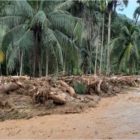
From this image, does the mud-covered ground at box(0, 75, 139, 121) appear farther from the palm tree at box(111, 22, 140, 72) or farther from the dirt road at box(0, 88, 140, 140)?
the palm tree at box(111, 22, 140, 72)

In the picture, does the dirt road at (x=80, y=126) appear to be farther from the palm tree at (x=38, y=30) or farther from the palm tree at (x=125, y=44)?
the palm tree at (x=125, y=44)

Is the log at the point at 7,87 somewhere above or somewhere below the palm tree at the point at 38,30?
below

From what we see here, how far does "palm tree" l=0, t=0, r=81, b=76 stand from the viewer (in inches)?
1128

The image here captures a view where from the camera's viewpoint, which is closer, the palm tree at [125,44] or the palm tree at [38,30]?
the palm tree at [38,30]

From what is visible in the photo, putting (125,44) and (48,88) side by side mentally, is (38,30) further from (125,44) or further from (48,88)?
(125,44)

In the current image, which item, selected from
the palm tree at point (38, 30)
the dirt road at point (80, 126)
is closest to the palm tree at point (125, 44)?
the palm tree at point (38, 30)

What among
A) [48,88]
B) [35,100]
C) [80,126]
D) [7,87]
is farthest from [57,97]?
[80,126]

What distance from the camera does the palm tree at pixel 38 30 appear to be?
28656 mm

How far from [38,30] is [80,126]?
17.1 metres

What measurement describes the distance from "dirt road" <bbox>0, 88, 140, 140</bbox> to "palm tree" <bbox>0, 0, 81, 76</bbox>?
485 inches

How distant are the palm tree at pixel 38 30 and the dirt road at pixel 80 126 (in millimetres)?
12320

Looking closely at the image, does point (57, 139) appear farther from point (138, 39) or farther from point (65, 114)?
point (138, 39)

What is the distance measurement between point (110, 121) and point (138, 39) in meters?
40.9

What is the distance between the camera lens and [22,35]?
1157 inches
